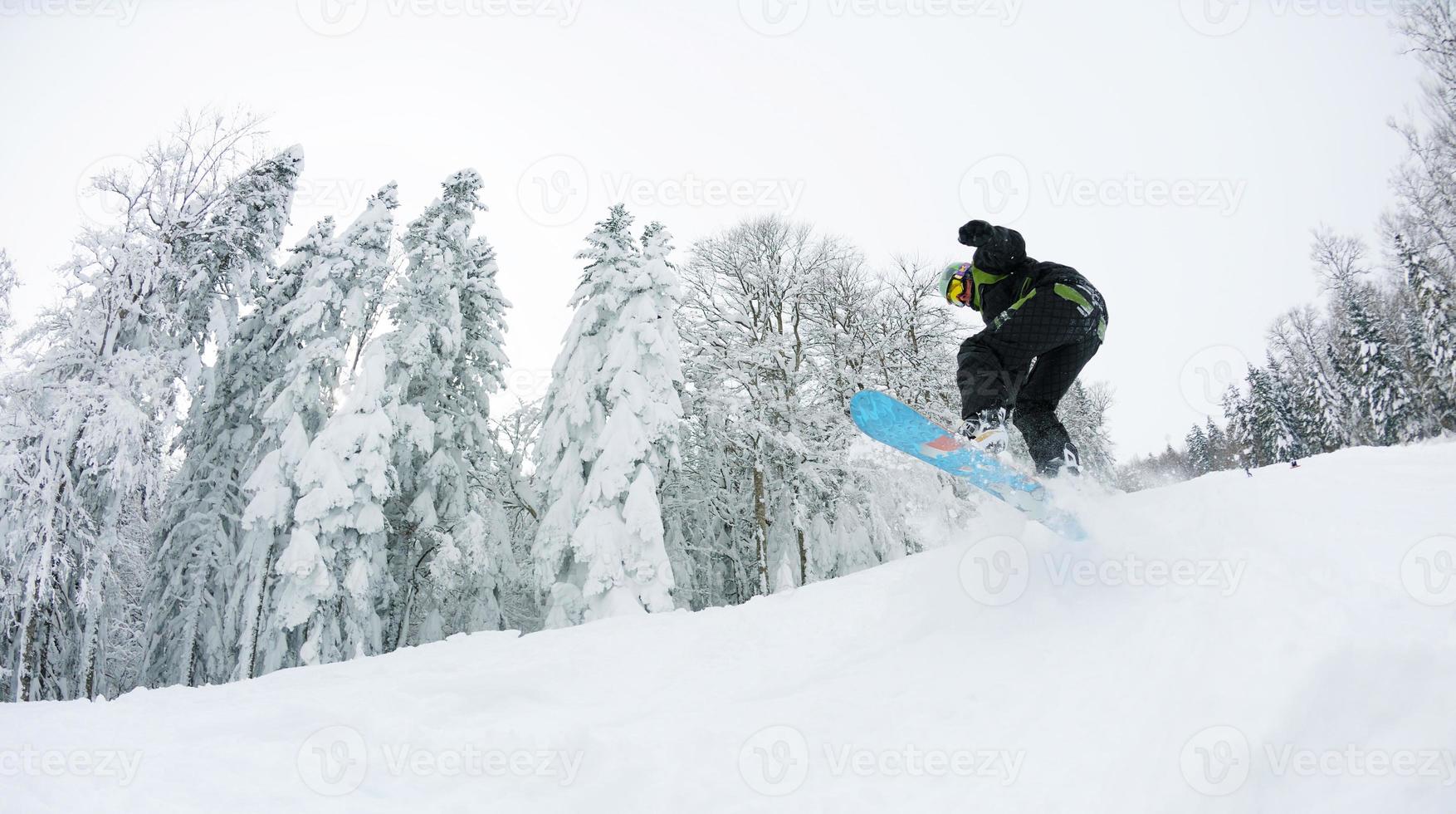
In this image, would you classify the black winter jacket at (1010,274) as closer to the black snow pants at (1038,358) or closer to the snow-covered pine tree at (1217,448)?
the black snow pants at (1038,358)

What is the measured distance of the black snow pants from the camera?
4176 mm

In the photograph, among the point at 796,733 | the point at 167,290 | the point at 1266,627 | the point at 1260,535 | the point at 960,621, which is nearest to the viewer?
the point at 1266,627

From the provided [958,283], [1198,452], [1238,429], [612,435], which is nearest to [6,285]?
[612,435]

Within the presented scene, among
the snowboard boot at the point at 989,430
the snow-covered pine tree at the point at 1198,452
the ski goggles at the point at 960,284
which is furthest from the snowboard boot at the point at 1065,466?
the snow-covered pine tree at the point at 1198,452

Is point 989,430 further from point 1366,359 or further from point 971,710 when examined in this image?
point 1366,359

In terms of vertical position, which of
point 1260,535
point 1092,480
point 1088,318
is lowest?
point 1260,535

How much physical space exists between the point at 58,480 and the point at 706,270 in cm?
1428

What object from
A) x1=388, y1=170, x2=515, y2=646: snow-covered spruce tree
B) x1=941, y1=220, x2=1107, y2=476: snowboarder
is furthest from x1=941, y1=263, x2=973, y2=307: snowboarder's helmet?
x1=388, y1=170, x2=515, y2=646: snow-covered spruce tree

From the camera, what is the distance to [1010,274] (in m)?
4.39

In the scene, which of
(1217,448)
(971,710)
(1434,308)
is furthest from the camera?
(1217,448)

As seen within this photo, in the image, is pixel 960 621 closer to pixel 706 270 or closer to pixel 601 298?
pixel 601 298

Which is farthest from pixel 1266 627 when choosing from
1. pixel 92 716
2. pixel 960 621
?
pixel 92 716

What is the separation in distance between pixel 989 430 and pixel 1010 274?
1.08m

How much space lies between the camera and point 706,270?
18.9 metres
